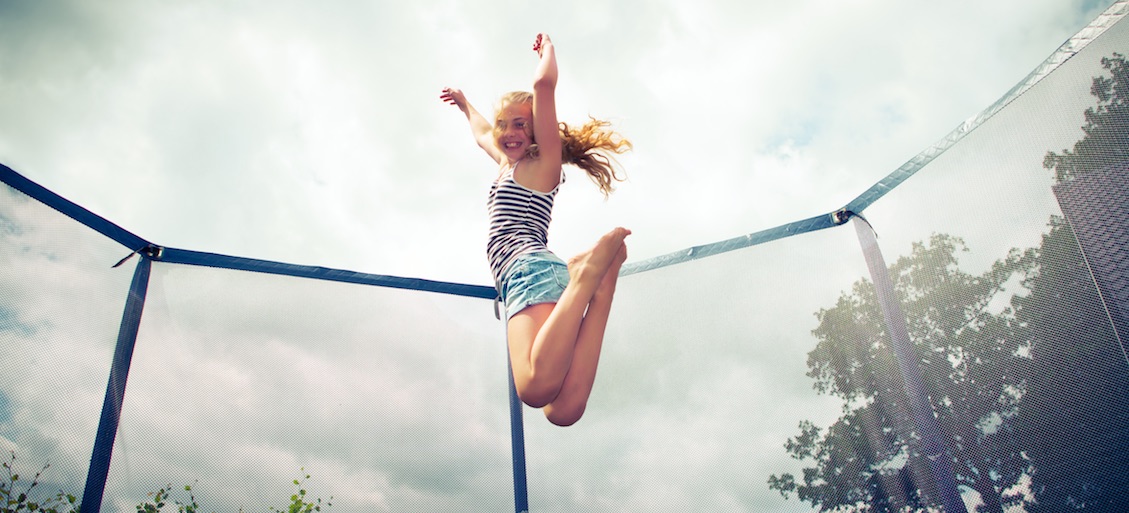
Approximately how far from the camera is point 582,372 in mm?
1623

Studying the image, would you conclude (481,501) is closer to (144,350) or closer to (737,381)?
(737,381)

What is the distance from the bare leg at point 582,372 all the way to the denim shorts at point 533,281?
0.41 ft

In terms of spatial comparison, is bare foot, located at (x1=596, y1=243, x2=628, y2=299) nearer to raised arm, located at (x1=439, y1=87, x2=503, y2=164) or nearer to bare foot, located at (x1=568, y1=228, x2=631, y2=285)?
bare foot, located at (x1=568, y1=228, x2=631, y2=285)

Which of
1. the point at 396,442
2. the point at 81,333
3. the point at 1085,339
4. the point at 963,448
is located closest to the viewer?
the point at 1085,339

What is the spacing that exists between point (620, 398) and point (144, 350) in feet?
6.63

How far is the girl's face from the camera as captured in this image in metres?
1.92

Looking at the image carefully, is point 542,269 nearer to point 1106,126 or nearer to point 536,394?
point 536,394

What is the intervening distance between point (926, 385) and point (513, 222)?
5.15 ft

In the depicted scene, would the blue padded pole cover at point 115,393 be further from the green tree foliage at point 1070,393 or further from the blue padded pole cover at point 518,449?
the green tree foliage at point 1070,393

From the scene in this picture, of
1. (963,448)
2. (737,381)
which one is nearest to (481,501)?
(737,381)

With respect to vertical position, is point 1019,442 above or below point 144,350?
below

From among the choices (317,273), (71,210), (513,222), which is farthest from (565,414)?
(71,210)

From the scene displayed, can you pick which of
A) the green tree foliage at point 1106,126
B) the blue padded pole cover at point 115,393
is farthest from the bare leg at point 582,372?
the blue padded pole cover at point 115,393

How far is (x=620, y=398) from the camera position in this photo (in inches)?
111
